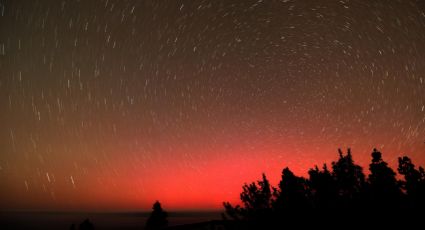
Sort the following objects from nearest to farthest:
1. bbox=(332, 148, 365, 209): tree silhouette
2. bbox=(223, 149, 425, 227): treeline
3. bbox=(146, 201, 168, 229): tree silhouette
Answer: bbox=(223, 149, 425, 227): treeline < bbox=(332, 148, 365, 209): tree silhouette < bbox=(146, 201, 168, 229): tree silhouette

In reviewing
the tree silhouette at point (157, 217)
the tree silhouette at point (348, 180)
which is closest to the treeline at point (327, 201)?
the tree silhouette at point (348, 180)

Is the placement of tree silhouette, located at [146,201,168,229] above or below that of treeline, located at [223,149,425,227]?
below

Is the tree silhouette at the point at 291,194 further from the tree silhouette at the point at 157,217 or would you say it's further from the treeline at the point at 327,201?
the tree silhouette at the point at 157,217

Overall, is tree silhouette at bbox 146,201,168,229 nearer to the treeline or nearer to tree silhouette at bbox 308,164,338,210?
the treeline

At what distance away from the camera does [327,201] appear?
303 inches

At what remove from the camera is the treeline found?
6746 millimetres

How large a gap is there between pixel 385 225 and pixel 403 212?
772 mm

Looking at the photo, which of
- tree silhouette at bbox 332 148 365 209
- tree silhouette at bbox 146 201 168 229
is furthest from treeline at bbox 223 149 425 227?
tree silhouette at bbox 146 201 168 229

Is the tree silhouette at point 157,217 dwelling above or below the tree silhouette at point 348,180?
below

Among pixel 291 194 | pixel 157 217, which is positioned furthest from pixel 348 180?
pixel 157 217

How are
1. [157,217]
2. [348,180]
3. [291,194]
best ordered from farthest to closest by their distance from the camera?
[157,217] → [348,180] → [291,194]

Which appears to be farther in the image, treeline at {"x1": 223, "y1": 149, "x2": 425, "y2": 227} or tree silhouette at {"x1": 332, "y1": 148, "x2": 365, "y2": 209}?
tree silhouette at {"x1": 332, "y1": 148, "x2": 365, "y2": 209}

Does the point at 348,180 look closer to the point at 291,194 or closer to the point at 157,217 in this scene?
the point at 291,194

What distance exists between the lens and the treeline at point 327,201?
22.1 feet
